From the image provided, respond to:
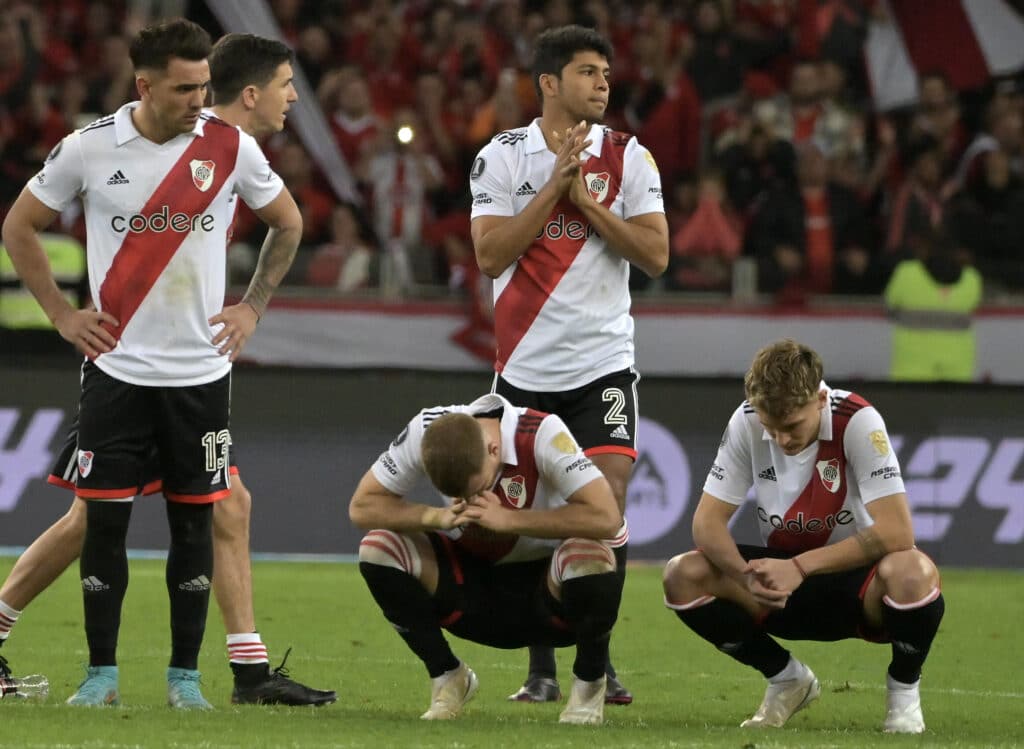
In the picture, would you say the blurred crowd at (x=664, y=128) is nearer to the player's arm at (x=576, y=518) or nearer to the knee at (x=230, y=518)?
the knee at (x=230, y=518)

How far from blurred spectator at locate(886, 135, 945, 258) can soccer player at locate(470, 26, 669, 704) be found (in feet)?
26.0

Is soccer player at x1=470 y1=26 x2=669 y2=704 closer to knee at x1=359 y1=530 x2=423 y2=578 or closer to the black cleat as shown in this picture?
the black cleat

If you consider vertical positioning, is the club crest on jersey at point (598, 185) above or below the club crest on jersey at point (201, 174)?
below

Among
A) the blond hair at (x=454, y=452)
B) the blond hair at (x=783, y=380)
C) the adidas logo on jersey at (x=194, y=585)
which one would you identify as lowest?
the adidas logo on jersey at (x=194, y=585)

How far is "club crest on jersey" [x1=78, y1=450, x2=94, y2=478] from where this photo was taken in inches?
256

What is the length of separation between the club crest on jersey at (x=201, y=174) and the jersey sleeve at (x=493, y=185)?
3.73 ft

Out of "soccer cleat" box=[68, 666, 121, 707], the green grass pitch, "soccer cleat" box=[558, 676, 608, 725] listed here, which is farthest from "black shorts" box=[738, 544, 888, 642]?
"soccer cleat" box=[68, 666, 121, 707]

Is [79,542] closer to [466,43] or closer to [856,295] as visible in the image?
[856,295]

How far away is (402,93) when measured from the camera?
1712cm

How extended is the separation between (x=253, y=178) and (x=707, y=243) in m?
8.69

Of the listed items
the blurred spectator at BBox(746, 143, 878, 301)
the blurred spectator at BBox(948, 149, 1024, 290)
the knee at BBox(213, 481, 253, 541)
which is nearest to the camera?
the knee at BBox(213, 481, 253, 541)

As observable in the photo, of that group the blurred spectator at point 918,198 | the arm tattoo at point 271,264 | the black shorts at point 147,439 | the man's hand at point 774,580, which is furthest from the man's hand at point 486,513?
the blurred spectator at point 918,198

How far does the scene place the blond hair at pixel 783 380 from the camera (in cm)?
626

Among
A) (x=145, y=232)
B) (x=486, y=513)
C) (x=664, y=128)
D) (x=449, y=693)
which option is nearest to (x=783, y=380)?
(x=486, y=513)
